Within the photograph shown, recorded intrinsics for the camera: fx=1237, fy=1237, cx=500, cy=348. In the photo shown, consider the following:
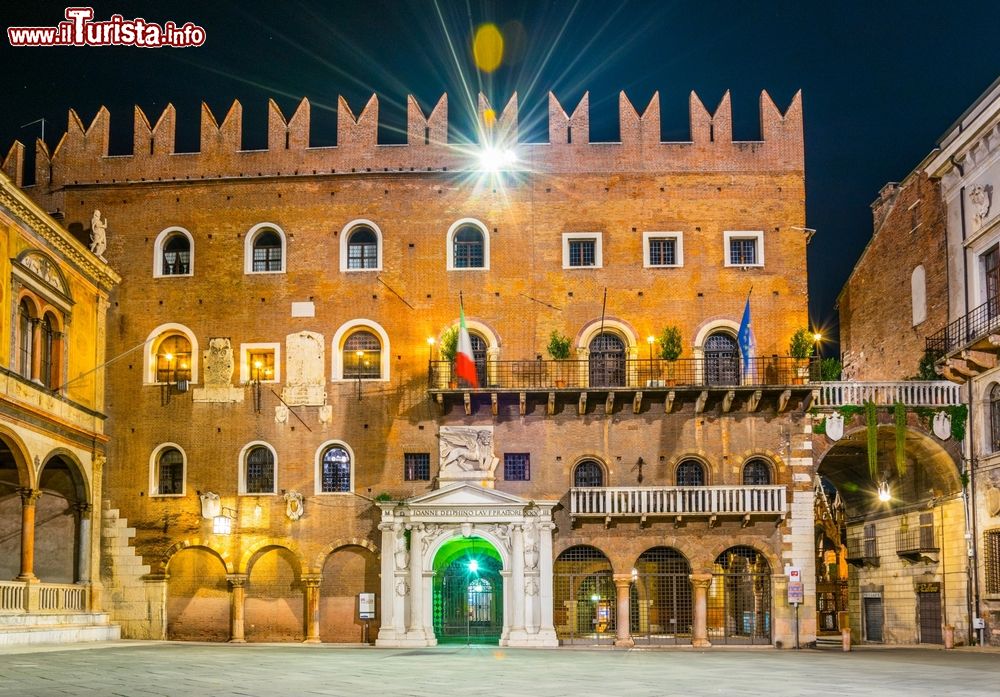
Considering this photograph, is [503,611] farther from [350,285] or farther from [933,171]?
[933,171]

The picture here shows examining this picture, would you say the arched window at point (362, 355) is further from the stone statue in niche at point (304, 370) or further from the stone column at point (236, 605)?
the stone column at point (236, 605)

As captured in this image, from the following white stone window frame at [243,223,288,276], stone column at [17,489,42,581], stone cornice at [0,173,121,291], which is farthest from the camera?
white stone window frame at [243,223,288,276]

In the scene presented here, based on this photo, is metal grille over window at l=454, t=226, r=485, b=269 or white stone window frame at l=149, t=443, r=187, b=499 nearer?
white stone window frame at l=149, t=443, r=187, b=499

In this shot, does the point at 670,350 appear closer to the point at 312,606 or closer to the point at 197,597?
the point at 312,606

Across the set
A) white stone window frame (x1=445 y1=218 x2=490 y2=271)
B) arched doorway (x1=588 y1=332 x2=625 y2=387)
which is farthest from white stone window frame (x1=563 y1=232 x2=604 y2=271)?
white stone window frame (x1=445 y1=218 x2=490 y2=271)

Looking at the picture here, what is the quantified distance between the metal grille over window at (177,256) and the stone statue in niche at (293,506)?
7.59 meters

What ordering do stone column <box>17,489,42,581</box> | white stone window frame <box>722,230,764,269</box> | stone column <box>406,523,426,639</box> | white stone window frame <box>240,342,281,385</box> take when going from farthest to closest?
white stone window frame <box>722,230,764,269</box> < white stone window frame <box>240,342,281,385</box> < stone column <box>406,523,426,639</box> < stone column <box>17,489,42,581</box>

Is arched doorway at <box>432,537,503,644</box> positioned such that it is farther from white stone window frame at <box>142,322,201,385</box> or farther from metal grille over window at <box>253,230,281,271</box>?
metal grille over window at <box>253,230,281,271</box>

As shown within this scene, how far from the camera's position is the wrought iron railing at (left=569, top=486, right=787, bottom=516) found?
34031 millimetres

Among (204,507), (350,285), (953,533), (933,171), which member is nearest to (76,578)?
(204,507)

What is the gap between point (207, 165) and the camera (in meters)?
37.3

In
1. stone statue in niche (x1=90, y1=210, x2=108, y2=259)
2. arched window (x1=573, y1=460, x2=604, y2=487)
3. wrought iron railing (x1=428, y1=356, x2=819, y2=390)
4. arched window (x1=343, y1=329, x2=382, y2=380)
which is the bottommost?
arched window (x1=573, y1=460, x2=604, y2=487)

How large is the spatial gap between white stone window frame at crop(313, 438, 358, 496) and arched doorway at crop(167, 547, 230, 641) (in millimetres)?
3543

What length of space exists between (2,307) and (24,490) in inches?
181
